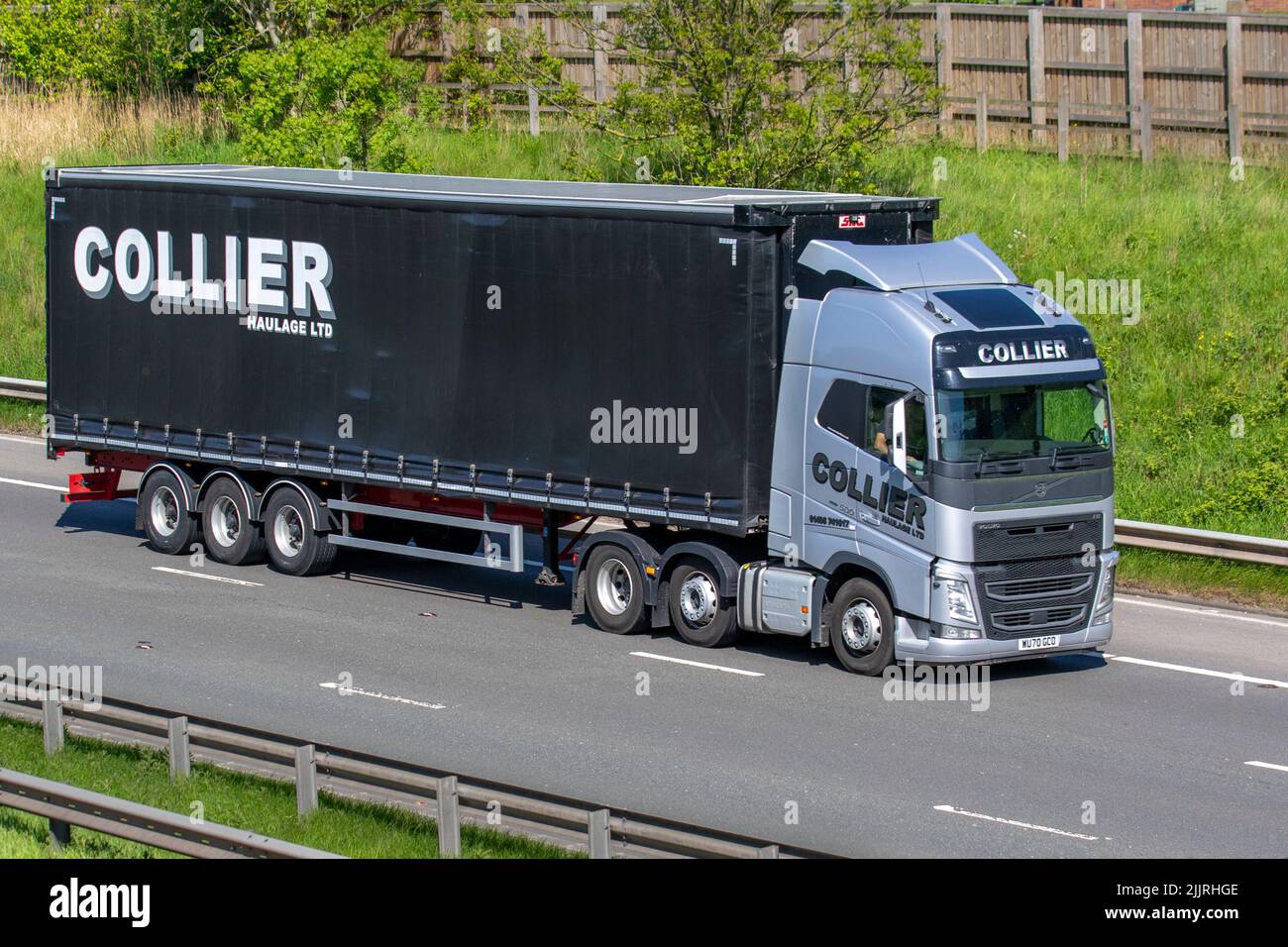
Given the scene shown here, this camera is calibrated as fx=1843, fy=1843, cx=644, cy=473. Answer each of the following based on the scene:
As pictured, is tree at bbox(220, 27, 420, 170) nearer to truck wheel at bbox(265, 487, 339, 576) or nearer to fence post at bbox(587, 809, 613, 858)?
truck wheel at bbox(265, 487, 339, 576)

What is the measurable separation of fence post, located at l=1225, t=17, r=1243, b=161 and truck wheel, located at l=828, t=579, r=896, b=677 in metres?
16.0

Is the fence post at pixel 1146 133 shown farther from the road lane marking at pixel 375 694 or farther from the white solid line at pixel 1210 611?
the road lane marking at pixel 375 694

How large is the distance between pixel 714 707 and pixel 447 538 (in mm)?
6285

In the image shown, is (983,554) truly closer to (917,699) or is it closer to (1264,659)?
(917,699)

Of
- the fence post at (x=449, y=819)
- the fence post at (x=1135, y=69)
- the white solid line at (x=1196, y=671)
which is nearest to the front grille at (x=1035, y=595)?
the white solid line at (x=1196, y=671)

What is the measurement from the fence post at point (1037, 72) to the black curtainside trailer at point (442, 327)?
567 inches

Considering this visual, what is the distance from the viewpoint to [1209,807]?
1255 centimetres

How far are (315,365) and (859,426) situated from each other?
21.0 feet

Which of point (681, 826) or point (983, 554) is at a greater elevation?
point (983, 554)

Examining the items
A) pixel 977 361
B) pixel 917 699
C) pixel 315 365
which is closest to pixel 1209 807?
pixel 917 699

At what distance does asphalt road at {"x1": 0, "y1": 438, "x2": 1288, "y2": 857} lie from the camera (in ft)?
40.7

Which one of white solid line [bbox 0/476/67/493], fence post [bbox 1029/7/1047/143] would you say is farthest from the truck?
fence post [bbox 1029/7/1047/143]

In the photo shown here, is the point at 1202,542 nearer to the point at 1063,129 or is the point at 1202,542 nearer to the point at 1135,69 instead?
the point at 1063,129

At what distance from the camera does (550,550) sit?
18.3 meters
